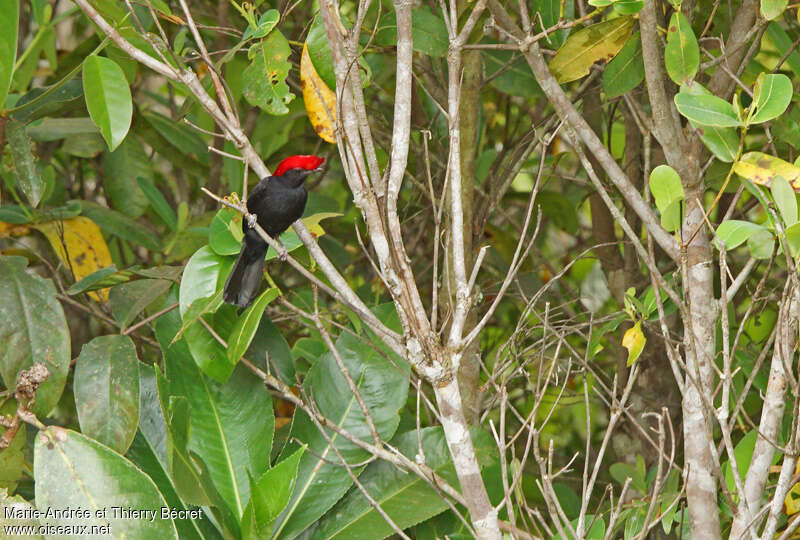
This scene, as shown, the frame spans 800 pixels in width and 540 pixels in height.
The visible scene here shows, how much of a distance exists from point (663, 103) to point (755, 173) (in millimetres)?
298

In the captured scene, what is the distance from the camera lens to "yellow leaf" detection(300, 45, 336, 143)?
222 centimetres

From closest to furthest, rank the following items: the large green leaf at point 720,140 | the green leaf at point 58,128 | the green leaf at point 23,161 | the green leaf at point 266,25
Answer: the large green leaf at point 720,140
the green leaf at point 266,25
the green leaf at point 23,161
the green leaf at point 58,128

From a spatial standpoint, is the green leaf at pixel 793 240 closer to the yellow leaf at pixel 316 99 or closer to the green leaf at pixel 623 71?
the green leaf at pixel 623 71

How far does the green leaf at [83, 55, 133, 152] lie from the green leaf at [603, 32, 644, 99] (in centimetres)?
123

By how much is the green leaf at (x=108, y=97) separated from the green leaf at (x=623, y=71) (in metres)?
1.23

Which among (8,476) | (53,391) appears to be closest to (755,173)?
(53,391)

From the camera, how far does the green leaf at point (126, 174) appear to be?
3428 millimetres

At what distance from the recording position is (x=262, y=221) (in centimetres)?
275

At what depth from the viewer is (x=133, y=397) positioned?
90.3 inches

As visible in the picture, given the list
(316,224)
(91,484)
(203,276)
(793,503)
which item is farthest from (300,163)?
(793,503)

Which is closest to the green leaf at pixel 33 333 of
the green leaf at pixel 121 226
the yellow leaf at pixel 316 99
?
the green leaf at pixel 121 226

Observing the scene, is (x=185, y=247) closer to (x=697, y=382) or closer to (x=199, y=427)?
(x=199, y=427)

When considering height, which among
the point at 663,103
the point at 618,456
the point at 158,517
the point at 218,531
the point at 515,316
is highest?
the point at 663,103

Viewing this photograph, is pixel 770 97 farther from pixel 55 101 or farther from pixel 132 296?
pixel 55 101
